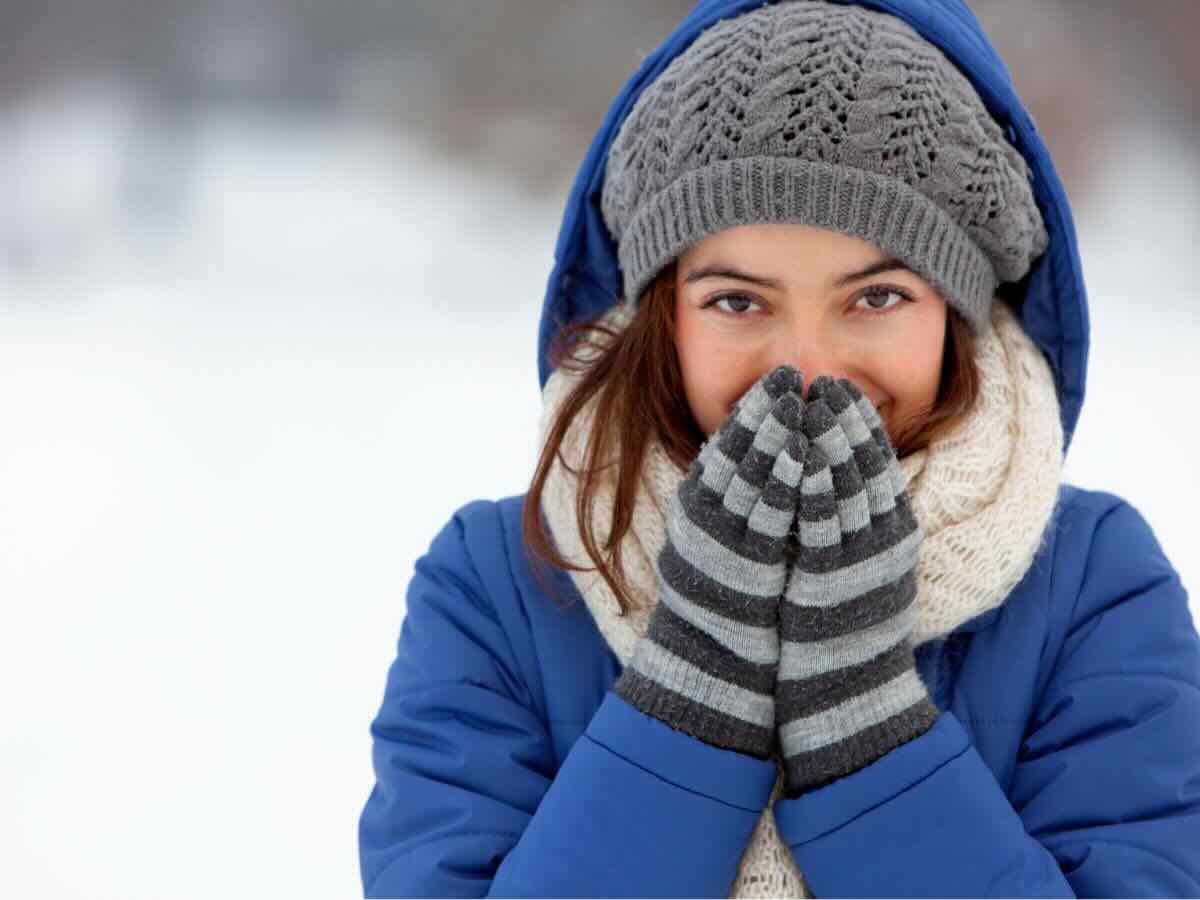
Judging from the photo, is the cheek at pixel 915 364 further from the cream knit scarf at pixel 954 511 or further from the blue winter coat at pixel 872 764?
the blue winter coat at pixel 872 764

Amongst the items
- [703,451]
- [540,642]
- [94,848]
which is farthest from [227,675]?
[703,451]

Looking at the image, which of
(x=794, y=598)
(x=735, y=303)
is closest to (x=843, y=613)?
(x=794, y=598)

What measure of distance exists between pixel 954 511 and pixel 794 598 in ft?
0.58

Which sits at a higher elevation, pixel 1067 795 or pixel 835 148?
pixel 835 148

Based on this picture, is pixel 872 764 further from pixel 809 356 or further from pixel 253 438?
pixel 253 438

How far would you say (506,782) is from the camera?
3.36 feet

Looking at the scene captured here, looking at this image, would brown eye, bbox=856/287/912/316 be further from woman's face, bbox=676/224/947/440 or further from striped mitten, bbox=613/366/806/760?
striped mitten, bbox=613/366/806/760

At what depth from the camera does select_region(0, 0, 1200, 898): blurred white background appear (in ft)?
6.44

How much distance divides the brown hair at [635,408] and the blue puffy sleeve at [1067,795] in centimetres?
22

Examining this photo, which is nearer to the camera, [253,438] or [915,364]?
[915,364]

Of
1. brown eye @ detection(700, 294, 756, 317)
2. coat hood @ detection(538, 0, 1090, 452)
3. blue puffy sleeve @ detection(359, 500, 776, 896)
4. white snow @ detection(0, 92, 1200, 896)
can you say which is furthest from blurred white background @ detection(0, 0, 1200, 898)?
brown eye @ detection(700, 294, 756, 317)

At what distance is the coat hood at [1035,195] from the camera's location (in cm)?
109

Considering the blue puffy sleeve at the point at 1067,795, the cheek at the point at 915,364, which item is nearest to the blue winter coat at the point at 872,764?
the blue puffy sleeve at the point at 1067,795

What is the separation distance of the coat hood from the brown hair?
0.33 ft
